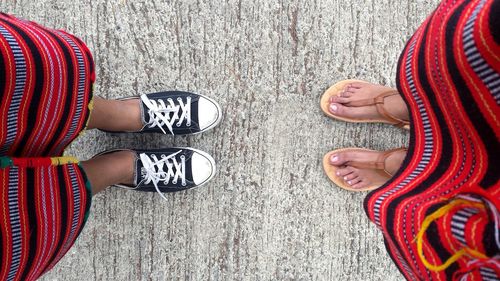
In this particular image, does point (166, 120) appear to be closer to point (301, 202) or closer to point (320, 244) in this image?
point (301, 202)

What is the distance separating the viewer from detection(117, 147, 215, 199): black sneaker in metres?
1.18

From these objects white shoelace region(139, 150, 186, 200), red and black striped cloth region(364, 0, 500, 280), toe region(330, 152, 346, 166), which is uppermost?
red and black striped cloth region(364, 0, 500, 280)

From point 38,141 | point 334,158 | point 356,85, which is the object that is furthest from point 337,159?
point 38,141

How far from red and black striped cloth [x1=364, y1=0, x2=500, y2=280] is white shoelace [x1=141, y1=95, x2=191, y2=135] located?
63 centimetres

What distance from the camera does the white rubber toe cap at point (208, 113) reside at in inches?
46.3

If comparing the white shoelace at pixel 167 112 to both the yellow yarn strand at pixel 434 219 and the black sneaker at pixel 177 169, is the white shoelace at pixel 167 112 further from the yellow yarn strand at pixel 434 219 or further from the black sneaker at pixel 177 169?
the yellow yarn strand at pixel 434 219

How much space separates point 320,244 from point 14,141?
0.88 meters

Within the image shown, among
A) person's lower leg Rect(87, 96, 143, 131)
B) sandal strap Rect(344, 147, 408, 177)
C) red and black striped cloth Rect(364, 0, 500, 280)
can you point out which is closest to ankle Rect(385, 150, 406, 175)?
sandal strap Rect(344, 147, 408, 177)

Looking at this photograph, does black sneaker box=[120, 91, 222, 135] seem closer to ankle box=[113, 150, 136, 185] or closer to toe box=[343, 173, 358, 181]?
ankle box=[113, 150, 136, 185]

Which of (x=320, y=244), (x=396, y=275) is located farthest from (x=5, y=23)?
(x=396, y=275)

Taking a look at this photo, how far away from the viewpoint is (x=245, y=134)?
1.22 m

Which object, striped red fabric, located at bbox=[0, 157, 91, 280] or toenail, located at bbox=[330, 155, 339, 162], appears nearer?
striped red fabric, located at bbox=[0, 157, 91, 280]

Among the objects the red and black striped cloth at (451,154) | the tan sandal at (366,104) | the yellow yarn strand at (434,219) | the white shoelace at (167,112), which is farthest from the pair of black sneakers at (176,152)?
the yellow yarn strand at (434,219)

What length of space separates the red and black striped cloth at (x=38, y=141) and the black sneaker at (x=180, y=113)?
0.33 metres
